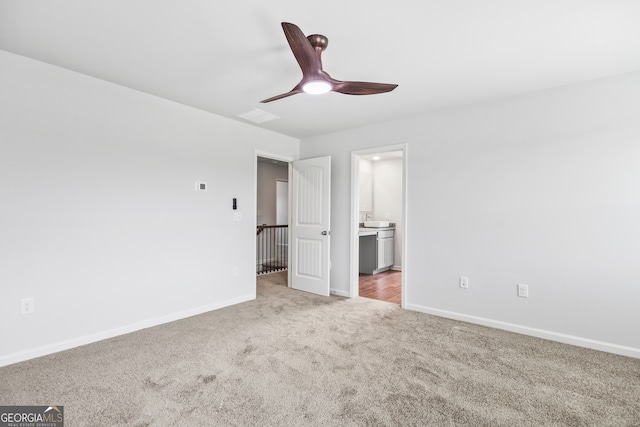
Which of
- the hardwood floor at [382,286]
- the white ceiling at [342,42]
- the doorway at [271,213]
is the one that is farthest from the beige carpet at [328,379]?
the doorway at [271,213]

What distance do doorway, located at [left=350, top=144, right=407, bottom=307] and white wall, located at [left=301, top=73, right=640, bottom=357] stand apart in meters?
0.37

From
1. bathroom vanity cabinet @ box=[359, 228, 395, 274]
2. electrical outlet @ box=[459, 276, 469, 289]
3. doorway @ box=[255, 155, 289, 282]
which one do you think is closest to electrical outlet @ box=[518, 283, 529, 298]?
electrical outlet @ box=[459, 276, 469, 289]

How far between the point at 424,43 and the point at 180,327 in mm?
3357

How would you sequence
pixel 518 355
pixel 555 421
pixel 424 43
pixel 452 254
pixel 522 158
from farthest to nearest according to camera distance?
pixel 452 254 → pixel 522 158 → pixel 518 355 → pixel 424 43 → pixel 555 421

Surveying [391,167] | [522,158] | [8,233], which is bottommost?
[8,233]

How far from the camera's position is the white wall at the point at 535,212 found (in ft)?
8.59

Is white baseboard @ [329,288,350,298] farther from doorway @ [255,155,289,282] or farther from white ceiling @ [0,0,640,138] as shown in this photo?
doorway @ [255,155,289,282]

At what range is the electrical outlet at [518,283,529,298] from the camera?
9.92 feet

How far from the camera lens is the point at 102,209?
2.83 meters

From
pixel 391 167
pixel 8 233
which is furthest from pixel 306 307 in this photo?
pixel 391 167

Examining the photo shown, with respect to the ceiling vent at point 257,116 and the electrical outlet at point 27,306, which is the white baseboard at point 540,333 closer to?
the ceiling vent at point 257,116

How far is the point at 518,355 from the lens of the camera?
2.56m

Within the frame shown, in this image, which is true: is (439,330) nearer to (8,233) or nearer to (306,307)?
(306,307)

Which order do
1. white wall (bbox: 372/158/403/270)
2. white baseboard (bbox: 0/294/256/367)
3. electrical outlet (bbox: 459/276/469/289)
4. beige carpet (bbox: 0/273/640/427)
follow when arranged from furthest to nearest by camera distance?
white wall (bbox: 372/158/403/270) → electrical outlet (bbox: 459/276/469/289) → white baseboard (bbox: 0/294/256/367) → beige carpet (bbox: 0/273/640/427)
